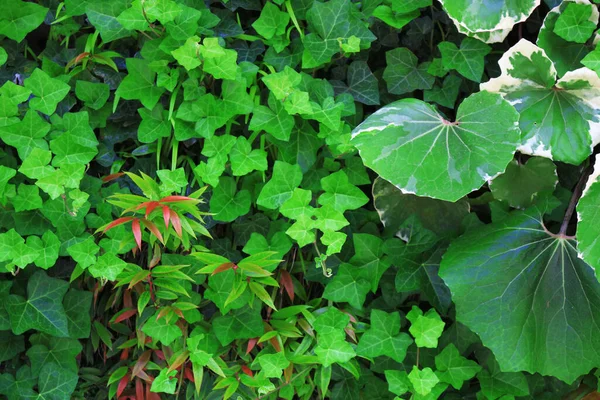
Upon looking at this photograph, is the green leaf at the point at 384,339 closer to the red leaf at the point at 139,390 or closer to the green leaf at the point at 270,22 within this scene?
the red leaf at the point at 139,390

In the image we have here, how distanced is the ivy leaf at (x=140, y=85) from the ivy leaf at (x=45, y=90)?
0.12m

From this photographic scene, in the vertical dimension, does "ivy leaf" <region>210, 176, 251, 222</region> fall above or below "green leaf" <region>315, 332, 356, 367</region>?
above

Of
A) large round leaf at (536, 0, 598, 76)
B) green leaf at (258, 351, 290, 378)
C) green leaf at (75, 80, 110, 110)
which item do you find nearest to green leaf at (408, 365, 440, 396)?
green leaf at (258, 351, 290, 378)

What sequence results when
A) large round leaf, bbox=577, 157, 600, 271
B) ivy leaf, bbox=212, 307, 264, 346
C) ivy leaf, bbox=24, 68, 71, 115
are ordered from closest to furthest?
large round leaf, bbox=577, 157, 600, 271 → ivy leaf, bbox=24, 68, 71, 115 → ivy leaf, bbox=212, 307, 264, 346

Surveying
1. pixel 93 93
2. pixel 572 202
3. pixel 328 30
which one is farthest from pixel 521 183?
pixel 93 93

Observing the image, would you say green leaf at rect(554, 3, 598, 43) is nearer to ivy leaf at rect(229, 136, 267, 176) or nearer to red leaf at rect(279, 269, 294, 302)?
ivy leaf at rect(229, 136, 267, 176)

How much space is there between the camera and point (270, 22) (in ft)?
5.23

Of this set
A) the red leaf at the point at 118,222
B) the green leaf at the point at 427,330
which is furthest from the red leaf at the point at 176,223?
the green leaf at the point at 427,330

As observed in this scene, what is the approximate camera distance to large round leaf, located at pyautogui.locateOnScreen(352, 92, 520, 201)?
4.68 ft

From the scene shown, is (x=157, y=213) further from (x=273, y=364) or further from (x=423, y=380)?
(x=423, y=380)

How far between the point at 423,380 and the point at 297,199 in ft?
1.64

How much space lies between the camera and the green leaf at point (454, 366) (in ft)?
5.34

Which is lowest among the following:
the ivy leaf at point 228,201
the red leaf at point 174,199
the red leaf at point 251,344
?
the red leaf at point 251,344

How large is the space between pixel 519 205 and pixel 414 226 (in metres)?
0.26
